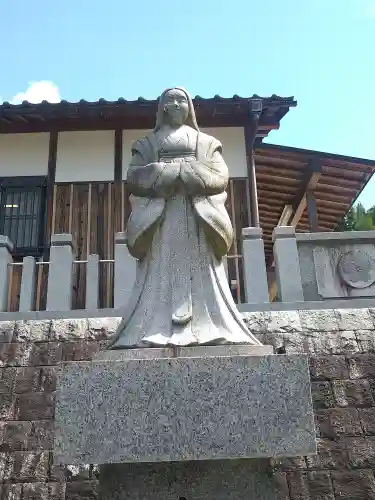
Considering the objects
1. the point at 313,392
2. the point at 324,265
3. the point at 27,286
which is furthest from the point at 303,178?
the point at 27,286

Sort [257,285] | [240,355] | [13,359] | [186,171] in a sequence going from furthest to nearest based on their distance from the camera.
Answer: [257,285] < [13,359] < [186,171] < [240,355]

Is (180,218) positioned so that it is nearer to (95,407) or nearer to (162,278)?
(162,278)

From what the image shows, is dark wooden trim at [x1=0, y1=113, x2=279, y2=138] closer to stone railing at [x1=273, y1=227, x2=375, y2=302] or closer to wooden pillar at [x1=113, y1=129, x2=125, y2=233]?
wooden pillar at [x1=113, y1=129, x2=125, y2=233]

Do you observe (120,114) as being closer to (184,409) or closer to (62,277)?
(62,277)

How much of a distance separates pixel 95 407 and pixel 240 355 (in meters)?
0.89

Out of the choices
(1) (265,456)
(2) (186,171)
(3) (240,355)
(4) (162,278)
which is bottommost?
(1) (265,456)

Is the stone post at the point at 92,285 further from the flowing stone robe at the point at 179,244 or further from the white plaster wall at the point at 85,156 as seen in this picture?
the flowing stone robe at the point at 179,244

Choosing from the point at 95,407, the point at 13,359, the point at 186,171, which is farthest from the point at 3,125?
the point at 95,407

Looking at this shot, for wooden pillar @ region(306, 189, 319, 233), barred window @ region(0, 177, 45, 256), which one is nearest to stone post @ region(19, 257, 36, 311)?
barred window @ region(0, 177, 45, 256)

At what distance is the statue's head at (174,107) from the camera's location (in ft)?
13.2

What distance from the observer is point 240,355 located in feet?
10.2

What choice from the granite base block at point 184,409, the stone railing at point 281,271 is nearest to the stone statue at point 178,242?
the granite base block at point 184,409

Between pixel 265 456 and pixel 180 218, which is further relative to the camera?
pixel 180 218

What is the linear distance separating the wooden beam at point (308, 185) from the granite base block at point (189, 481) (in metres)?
8.49
